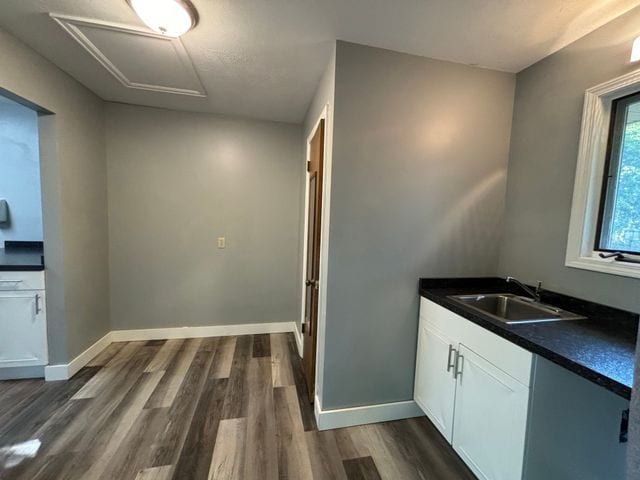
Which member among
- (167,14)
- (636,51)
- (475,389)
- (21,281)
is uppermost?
(167,14)

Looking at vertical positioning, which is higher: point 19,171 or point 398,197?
point 19,171

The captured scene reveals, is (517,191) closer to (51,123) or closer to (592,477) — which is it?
(592,477)

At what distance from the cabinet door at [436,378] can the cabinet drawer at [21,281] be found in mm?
2993

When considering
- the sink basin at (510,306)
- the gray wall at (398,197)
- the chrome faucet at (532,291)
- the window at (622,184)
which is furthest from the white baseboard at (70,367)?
the window at (622,184)

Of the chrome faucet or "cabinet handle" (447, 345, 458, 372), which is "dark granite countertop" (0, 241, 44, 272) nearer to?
"cabinet handle" (447, 345, 458, 372)

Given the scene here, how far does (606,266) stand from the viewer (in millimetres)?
1406

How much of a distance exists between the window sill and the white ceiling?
1.28m

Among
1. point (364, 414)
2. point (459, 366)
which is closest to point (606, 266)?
point (459, 366)

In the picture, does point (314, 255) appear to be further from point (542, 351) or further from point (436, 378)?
point (542, 351)

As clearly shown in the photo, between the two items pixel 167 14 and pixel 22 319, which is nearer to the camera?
pixel 167 14

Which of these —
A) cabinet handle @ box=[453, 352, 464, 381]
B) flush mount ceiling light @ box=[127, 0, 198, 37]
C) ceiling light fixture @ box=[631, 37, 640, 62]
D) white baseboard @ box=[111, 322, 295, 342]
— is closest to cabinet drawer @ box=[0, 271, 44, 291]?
white baseboard @ box=[111, 322, 295, 342]

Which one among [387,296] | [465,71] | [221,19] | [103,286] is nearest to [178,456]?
[387,296]

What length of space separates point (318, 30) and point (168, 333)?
320 cm

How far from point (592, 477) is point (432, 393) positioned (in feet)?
2.45
